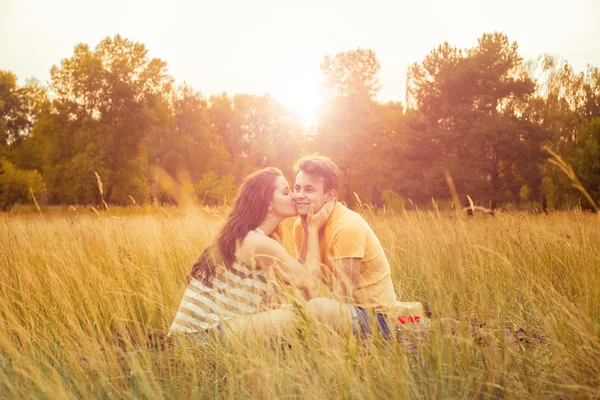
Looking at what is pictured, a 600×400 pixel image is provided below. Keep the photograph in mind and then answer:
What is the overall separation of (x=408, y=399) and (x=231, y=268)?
6.75 ft

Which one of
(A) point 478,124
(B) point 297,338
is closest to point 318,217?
(B) point 297,338

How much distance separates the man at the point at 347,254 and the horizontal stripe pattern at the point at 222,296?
0.62 meters

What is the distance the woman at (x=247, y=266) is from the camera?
347cm

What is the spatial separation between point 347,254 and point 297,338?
1052 millimetres

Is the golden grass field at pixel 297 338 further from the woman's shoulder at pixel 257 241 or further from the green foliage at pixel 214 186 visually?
the green foliage at pixel 214 186

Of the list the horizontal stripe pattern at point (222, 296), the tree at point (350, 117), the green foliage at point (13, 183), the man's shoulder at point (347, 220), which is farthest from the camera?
the tree at point (350, 117)

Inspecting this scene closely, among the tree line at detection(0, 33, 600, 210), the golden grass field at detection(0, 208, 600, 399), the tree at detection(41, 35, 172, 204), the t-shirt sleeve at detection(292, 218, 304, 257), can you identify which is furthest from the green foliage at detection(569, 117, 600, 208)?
the tree at detection(41, 35, 172, 204)

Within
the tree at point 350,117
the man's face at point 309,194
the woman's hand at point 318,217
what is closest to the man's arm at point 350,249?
the woman's hand at point 318,217

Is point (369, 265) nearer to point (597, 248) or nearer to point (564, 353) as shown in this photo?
point (564, 353)

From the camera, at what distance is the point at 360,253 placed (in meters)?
3.54

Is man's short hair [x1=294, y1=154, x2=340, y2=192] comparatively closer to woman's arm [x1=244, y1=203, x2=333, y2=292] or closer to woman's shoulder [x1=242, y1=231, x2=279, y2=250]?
woman's arm [x1=244, y1=203, x2=333, y2=292]

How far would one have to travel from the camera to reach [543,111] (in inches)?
835

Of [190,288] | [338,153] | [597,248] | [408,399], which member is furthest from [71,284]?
[338,153]

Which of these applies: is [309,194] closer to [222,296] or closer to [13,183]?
[222,296]
